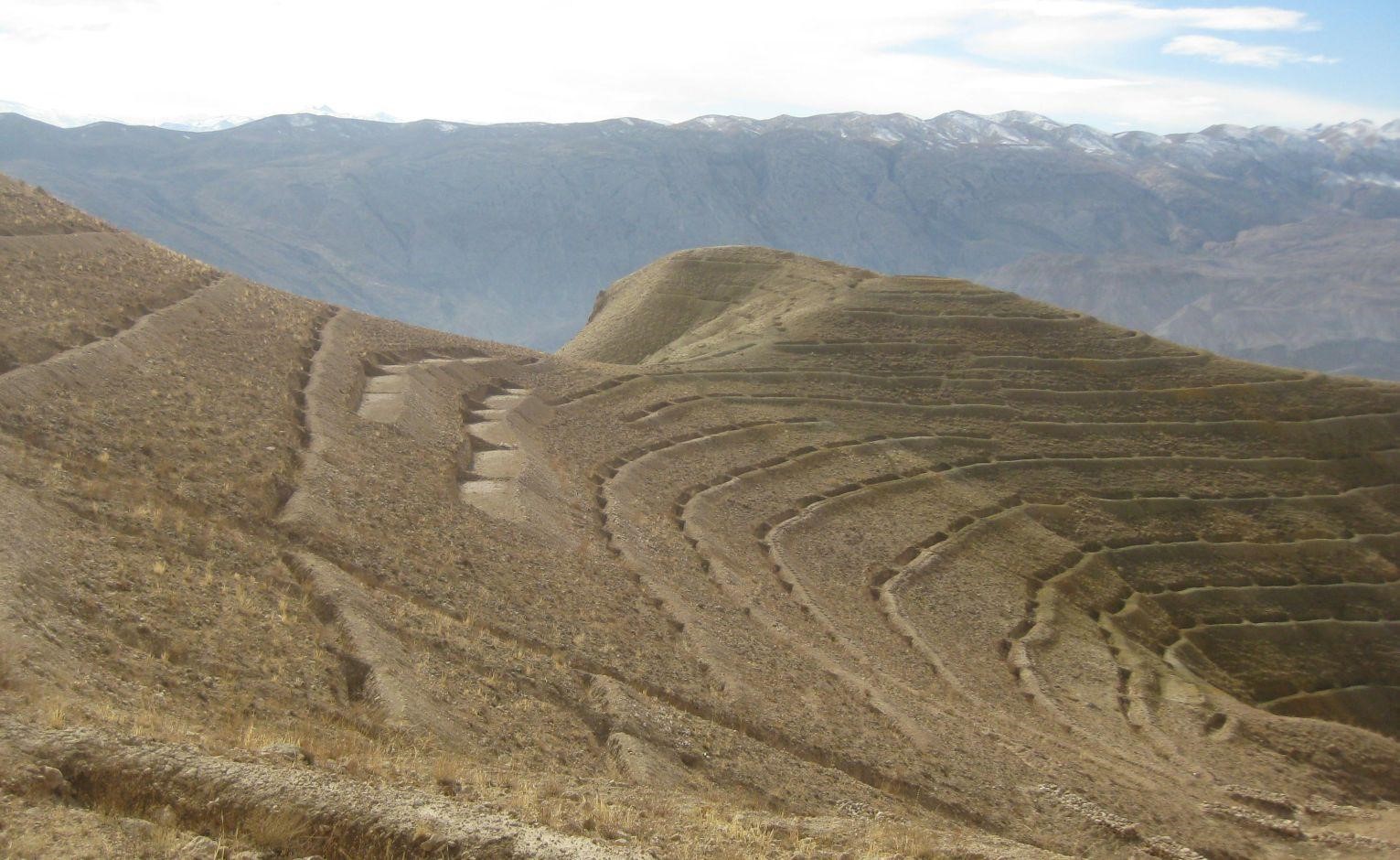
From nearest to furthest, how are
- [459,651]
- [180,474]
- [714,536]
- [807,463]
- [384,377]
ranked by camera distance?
1. [459,651]
2. [180,474]
3. [714,536]
4. [384,377]
5. [807,463]

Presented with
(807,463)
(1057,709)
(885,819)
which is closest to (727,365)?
(807,463)

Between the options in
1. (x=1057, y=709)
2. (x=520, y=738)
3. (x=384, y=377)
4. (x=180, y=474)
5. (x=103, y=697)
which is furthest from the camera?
(x=384, y=377)

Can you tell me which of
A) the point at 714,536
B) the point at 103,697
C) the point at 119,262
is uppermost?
the point at 119,262

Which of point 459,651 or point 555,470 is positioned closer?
point 459,651

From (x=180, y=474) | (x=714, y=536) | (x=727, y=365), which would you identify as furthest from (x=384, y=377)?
(x=727, y=365)

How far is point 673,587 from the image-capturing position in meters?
37.0

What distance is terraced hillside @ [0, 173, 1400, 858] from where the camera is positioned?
16.1 metres

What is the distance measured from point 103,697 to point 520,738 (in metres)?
7.60

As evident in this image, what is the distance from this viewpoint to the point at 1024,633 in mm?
47688

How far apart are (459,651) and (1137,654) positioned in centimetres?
3625

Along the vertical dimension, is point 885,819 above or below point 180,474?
below

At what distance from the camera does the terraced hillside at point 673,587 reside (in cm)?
1606

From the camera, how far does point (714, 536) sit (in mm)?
46969

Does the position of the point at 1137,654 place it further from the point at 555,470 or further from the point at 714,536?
the point at 555,470
